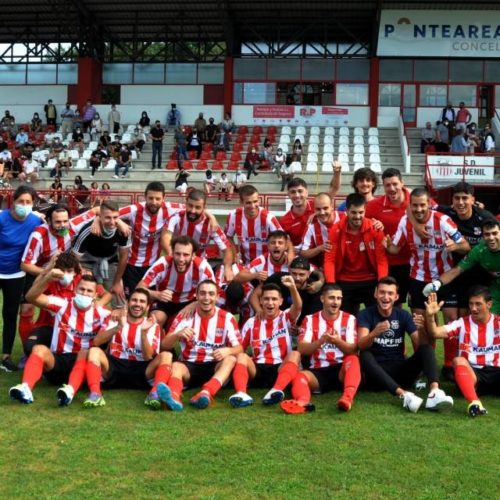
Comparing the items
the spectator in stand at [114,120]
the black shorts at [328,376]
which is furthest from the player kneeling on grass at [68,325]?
the spectator in stand at [114,120]

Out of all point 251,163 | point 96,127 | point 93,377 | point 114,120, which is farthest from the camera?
point 114,120

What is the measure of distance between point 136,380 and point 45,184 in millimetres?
18196

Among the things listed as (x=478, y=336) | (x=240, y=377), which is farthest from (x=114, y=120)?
(x=478, y=336)

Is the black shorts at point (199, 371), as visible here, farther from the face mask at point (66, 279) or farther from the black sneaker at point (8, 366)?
the black sneaker at point (8, 366)

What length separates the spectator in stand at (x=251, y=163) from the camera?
74.1ft

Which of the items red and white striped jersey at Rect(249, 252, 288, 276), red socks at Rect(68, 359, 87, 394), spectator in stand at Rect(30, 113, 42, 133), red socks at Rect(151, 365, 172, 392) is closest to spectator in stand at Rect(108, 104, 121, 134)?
spectator in stand at Rect(30, 113, 42, 133)

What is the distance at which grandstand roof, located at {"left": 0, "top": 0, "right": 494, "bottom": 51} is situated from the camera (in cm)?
2612

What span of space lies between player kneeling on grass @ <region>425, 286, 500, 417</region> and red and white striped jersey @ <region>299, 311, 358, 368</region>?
67 centimetres

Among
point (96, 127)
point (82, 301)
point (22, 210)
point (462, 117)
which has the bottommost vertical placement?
point (82, 301)

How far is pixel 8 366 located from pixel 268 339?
100 inches

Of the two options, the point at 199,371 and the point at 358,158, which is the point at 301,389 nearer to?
the point at 199,371

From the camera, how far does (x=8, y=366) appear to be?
644 centimetres

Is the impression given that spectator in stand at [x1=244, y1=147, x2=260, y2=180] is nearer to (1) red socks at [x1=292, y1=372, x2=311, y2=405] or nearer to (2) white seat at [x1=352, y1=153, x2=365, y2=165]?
(2) white seat at [x1=352, y1=153, x2=365, y2=165]

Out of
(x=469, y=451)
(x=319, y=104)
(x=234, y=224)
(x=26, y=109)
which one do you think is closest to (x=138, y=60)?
(x=26, y=109)
